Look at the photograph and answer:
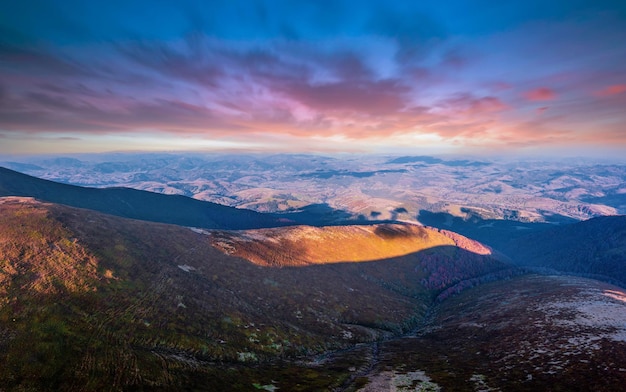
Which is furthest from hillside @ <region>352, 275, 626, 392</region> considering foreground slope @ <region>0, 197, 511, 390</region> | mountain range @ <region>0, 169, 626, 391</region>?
foreground slope @ <region>0, 197, 511, 390</region>

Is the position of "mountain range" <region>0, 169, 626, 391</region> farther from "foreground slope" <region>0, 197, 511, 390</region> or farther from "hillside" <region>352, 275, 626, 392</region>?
"hillside" <region>352, 275, 626, 392</region>

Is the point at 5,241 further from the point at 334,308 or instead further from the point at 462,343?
the point at 462,343

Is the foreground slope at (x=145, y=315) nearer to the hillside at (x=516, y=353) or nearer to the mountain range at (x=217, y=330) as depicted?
the mountain range at (x=217, y=330)

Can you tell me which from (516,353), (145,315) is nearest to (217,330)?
(145,315)

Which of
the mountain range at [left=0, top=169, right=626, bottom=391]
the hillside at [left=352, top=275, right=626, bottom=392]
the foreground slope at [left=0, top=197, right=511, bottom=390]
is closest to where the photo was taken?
the foreground slope at [left=0, top=197, right=511, bottom=390]

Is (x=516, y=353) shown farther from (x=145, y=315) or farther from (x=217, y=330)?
(x=145, y=315)

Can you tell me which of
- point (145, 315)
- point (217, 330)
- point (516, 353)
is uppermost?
point (145, 315)

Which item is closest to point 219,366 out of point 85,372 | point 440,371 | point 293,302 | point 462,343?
point 85,372

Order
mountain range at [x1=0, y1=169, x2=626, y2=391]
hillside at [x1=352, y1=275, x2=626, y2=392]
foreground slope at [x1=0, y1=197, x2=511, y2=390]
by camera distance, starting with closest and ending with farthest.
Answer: foreground slope at [x1=0, y1=197, x2=511, y2=390], mountain range at [x1=0, y1=169, x2=626, y2=391], hillside at [x1=352, y1=275, x2=626, y2=392]
